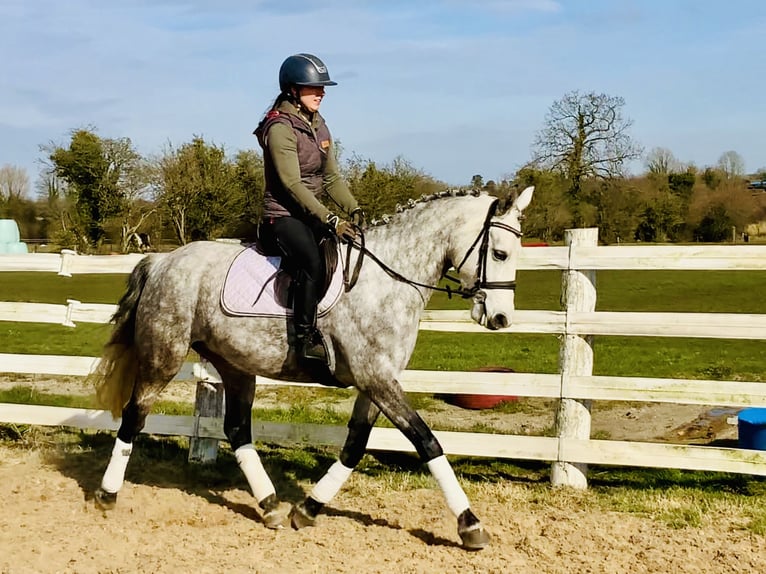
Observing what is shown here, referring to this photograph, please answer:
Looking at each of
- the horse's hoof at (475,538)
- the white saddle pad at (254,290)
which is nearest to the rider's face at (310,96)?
the white saddle pad at (254,290)

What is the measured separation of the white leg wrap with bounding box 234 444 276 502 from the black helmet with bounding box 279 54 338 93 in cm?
264

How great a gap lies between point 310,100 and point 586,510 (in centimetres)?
350

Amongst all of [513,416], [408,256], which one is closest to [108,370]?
[408,256]

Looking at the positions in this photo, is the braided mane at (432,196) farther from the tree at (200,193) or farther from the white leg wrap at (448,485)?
the tree at (200,193)

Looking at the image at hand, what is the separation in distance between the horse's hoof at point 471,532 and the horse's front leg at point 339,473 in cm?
86

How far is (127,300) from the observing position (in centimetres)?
600

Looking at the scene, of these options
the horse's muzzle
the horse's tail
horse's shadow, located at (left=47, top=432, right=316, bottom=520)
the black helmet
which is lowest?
→ horse's shadow, located at (left=47, top=432, right=316, bottom=520)

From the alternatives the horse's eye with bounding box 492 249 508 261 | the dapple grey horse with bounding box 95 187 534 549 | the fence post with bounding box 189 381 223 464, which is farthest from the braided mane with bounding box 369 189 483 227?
the fence post with bounding box 189 381 223 464

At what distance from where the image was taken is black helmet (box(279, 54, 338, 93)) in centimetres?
525

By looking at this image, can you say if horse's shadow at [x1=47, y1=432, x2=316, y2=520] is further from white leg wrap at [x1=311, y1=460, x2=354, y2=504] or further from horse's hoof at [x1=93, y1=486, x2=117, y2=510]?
white leg wrap at [x1=311, y1=460, x2=354, y2=504]

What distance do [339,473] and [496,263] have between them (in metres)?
1.77

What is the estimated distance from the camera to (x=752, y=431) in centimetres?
638

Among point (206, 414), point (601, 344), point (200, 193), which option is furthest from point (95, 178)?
point (206, 414)

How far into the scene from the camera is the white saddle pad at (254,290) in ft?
17.6
